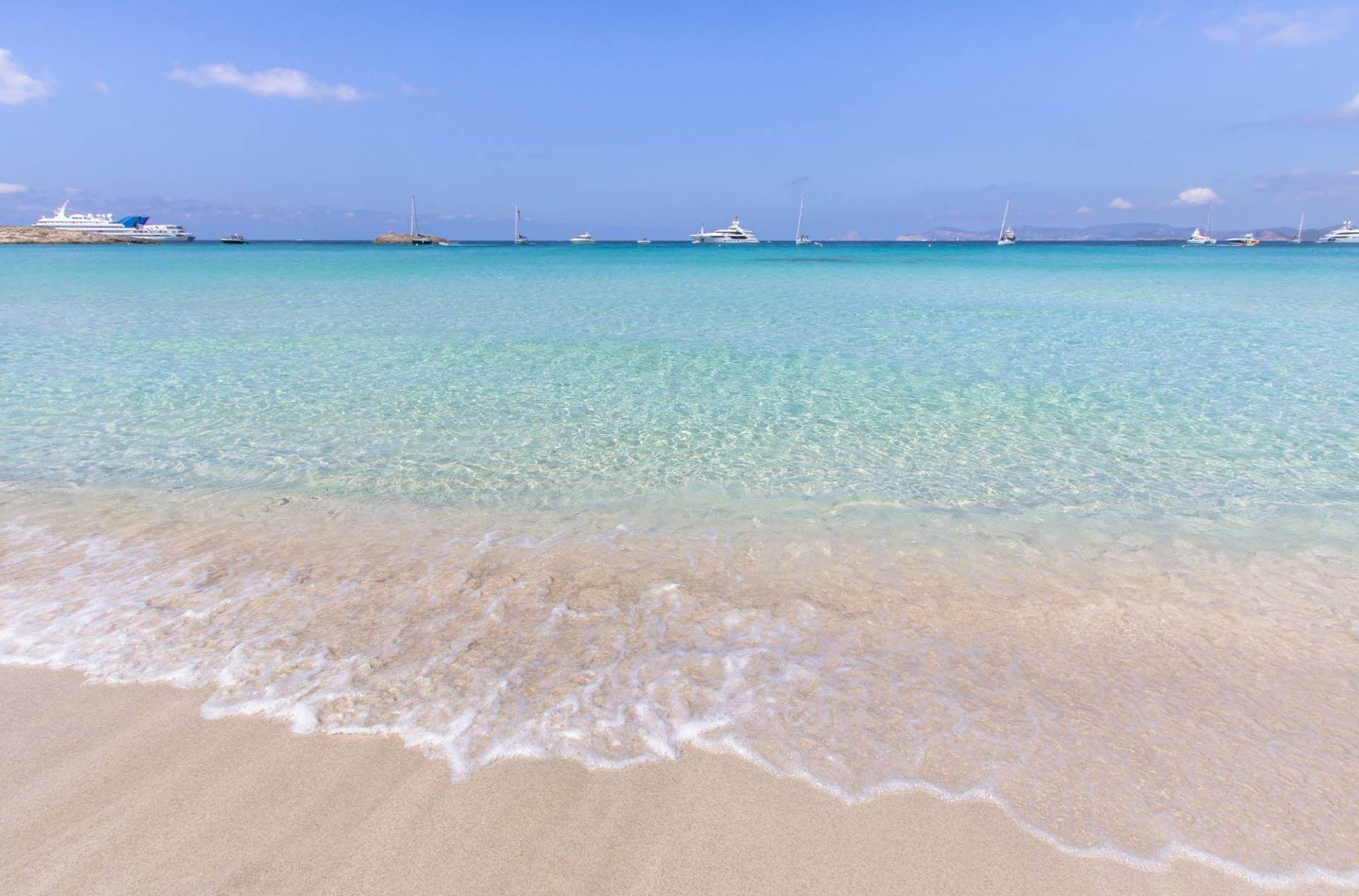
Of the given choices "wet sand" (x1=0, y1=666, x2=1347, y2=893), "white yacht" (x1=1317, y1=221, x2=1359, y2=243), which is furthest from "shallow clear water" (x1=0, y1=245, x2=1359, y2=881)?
"white yacht" (x1=1317, y1=221, x2=1359, y2=243)

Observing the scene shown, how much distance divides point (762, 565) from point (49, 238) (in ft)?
381

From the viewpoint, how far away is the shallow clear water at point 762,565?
2.96m

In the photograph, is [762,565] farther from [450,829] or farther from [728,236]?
[728,236]

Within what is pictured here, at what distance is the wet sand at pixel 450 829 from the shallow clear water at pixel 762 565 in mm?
159

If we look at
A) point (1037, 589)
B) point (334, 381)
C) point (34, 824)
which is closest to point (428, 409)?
point (334, 381)

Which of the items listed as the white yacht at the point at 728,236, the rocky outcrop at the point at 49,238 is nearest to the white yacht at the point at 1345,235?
the white yacht at the point at 728,236

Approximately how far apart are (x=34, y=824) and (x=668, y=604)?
2825mm

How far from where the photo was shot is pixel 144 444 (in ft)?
23.4

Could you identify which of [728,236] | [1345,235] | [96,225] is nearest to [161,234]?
[96,225]

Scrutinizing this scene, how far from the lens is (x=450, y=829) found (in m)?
2.46

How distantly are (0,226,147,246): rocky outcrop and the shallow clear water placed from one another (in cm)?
9725

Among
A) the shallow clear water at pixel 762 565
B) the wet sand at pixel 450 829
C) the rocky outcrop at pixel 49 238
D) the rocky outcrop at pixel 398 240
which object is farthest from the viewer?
the rocky outcrop at pixel 398 240

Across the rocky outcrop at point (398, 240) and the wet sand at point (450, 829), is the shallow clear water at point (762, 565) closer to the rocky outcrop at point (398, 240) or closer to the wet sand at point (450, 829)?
the wet sand at point (450, 829)

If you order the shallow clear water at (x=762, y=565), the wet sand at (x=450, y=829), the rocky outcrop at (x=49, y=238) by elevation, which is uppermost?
the rocky outcrop at (x=49, y=238)
